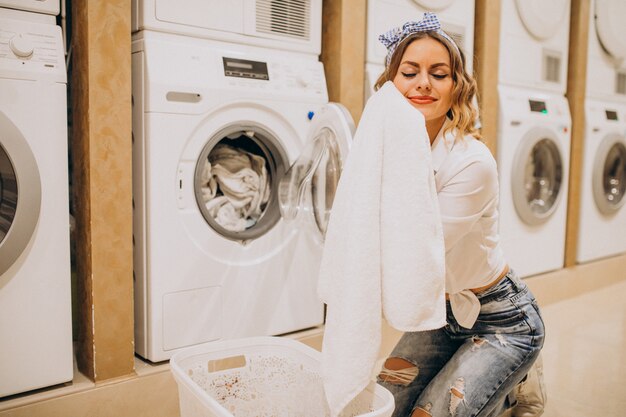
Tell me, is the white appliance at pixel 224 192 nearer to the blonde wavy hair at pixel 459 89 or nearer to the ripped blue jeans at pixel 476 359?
the blonde wavy hair at pixel 459 89

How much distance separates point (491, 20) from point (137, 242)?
6.53ft

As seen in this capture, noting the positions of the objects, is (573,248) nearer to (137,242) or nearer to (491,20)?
(491,20)

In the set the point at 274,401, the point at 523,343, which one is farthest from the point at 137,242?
the point at 523,343

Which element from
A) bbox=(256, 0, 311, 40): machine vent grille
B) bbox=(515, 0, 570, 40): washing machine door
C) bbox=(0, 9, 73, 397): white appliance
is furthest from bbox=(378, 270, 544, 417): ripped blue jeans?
bbox=(515, 0, 570, 40): washing machine door

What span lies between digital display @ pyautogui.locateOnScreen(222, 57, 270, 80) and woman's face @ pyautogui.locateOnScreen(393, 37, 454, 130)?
72 centimetres

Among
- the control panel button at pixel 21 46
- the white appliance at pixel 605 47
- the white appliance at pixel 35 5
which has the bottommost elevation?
the control panel button at pixel 21 46

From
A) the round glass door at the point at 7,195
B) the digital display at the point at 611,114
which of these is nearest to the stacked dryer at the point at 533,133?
the digital display at the point at 611,114

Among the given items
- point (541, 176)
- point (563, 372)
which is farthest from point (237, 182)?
point (541, 176)

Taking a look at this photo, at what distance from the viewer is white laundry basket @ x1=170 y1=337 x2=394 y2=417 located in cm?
127

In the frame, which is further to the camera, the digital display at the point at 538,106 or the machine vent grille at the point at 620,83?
the machine vent grille at the point at 620,83

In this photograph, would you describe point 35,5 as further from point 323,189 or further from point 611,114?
point 611,114

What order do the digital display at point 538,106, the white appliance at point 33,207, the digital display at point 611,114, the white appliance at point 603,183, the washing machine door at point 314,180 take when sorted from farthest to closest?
the digital display at point 611,114 < the white appliance at point 603,183 < the digital display at point 538,106 < the washing machine door at point 314,180 < the white appliance at point 33,207

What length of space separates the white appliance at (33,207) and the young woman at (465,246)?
918 millimetres

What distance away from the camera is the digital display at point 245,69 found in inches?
72.6
